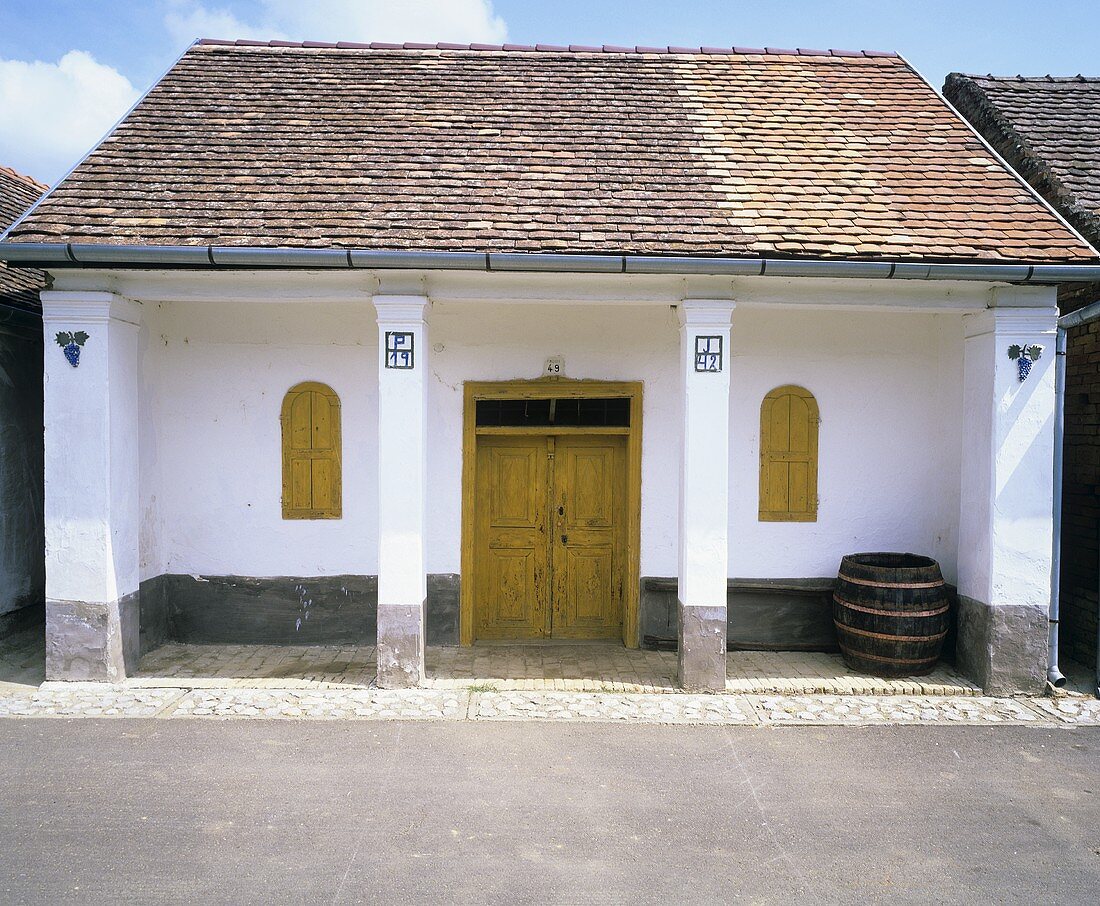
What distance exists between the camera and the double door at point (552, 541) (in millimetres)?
7699

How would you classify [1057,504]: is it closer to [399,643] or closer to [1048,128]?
[1048,128]

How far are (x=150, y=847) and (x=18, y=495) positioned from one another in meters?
5.29

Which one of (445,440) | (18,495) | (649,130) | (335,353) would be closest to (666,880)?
(445,440)

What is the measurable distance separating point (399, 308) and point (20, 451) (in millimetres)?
4632

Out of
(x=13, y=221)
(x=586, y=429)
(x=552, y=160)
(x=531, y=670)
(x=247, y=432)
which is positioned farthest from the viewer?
(x=13, y=221)

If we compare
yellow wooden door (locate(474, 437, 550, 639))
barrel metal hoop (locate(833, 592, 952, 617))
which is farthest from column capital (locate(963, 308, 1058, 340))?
yellow wooden door (locate(474, 437, 550, 639))

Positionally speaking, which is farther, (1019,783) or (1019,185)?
(1019,185)

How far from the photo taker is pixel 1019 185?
6.77 meters

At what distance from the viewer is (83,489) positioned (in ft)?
20.1

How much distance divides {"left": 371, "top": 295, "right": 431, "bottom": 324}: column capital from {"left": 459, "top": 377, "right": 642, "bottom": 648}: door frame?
1390 mm

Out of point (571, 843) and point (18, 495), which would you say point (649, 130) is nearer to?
point (571, 843)

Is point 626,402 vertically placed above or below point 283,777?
above

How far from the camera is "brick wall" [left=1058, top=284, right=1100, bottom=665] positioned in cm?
680

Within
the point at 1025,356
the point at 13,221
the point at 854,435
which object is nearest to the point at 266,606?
the point at 13,221
